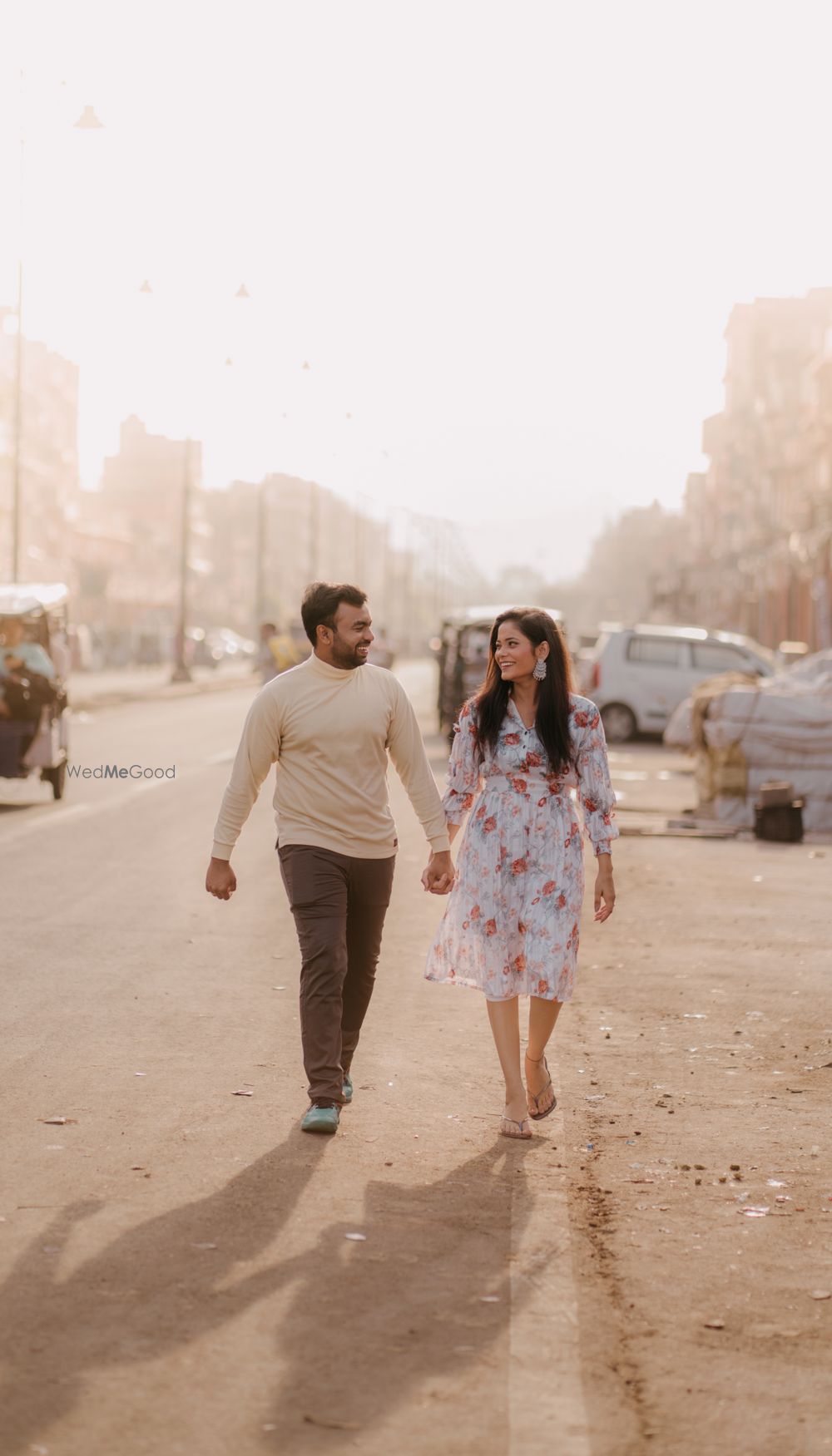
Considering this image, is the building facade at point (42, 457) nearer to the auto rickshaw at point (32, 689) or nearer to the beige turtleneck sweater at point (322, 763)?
the auto rickshaw at point (32, 689)

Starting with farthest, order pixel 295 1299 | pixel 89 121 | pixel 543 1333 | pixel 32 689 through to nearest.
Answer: pixel 89 121
pixel 32 689
pixel 295 1299
pixel 543 1333

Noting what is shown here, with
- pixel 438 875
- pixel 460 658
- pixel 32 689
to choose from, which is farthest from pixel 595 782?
pixel 460 658

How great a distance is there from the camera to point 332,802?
6430mm

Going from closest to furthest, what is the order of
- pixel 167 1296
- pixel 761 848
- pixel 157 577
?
1. pixel 167 1296
2. pixel 761 848
3. pixel 157 577

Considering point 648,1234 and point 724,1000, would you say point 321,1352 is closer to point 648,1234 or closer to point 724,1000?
point 648,1234

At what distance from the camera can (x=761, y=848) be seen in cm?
1619

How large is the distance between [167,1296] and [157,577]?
153073mm

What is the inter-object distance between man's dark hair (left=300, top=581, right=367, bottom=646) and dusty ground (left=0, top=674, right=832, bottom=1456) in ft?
5.16

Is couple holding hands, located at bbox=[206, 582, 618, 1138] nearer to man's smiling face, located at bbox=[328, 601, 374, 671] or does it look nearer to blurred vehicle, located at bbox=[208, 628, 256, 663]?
man's smiling face, located at bbox=[328, 601, 374, 671]

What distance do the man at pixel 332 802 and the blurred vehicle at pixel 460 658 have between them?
23.3m

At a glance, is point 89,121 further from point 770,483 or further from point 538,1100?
point 770,483

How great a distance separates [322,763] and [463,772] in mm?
447

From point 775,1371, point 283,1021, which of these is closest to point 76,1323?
point 775,1371

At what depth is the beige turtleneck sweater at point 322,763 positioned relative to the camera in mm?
6426
